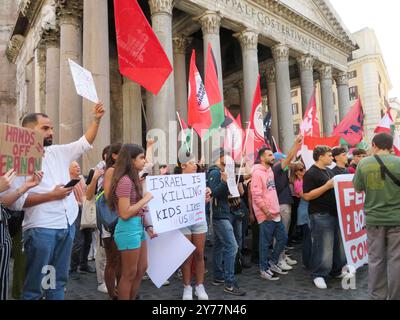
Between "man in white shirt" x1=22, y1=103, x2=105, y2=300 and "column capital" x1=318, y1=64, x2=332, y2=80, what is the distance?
76.9 ft

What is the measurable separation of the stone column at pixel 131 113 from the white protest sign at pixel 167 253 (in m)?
13.9

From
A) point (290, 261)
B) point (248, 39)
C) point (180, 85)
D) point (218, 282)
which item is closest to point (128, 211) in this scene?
point (218, 282)

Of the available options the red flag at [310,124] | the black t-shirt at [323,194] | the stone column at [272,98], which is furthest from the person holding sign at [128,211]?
the stone column at [272,98]

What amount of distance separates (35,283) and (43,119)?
149 centimetres

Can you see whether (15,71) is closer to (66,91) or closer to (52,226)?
(66,91)

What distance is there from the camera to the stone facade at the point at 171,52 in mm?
12070

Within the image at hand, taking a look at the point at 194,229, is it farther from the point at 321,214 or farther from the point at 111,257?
the point at 321,214

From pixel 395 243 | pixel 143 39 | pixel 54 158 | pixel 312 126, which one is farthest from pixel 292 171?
pixel 54 158

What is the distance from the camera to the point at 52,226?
3.08 meters

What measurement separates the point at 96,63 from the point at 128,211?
8501 millimetres

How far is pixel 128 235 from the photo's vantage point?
3.44 meters

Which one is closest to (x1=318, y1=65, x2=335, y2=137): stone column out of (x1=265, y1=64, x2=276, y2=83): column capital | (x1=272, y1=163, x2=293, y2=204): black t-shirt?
(x1=265, y1=64, x2=276, y2=83): column capital

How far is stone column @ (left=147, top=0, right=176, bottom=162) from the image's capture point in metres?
12.3

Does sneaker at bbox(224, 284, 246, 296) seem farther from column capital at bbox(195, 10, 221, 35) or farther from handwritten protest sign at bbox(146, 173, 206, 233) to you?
column capital at bbox(195, 10, 221, 35)
